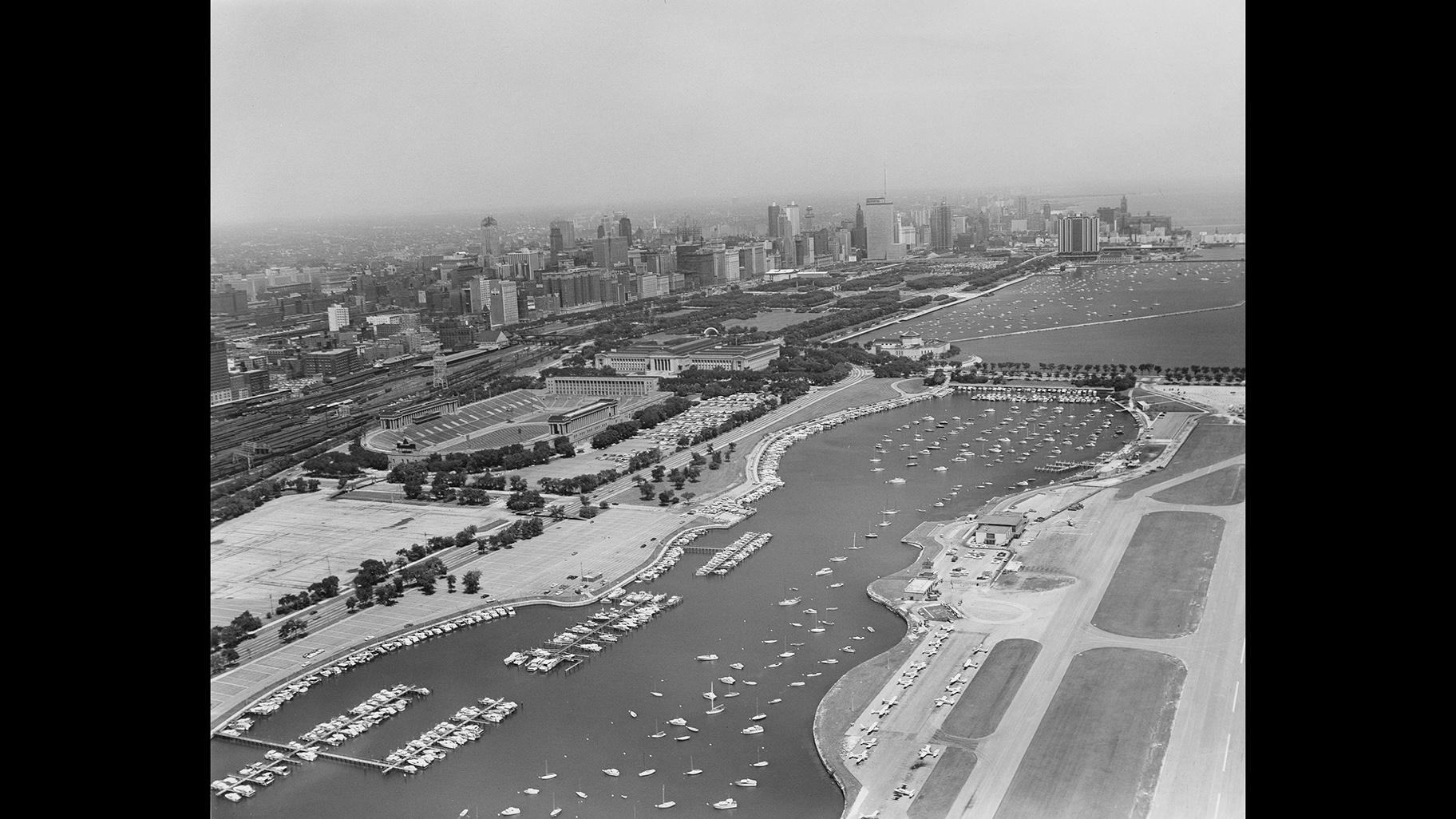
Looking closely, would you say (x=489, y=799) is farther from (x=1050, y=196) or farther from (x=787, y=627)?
(x=1050, y=196)

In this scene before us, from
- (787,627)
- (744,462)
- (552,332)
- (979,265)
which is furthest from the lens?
(979,265)

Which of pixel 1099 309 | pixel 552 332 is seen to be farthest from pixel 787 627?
pixel 1099 309

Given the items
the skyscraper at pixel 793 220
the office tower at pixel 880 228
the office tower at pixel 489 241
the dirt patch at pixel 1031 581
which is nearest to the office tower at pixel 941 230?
the office tower at pixel 880 228

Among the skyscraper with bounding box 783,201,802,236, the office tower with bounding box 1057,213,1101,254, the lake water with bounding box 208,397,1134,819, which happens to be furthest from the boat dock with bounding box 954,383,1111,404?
the skyscraper with bounding box 783,201,802,236

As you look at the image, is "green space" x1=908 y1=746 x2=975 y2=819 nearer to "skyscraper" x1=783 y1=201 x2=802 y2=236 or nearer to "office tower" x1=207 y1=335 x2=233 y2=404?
"office tower" x1=207 y1=335 x2=233 y2=404

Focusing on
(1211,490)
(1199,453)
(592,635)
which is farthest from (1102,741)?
(1199,453)

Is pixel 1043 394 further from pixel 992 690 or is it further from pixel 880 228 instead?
pixel 992 690

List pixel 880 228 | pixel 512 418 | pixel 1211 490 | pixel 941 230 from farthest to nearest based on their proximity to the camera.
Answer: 1. pixel 880 228
2. pixel 941 230
3. pixel 512 418
4. pixel 1211 490
